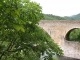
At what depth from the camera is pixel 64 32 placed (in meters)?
22.0

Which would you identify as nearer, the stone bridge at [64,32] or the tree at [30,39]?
the tree at [30,39]

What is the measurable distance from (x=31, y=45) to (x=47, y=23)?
16683mm

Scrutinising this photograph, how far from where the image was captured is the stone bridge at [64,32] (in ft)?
65.5

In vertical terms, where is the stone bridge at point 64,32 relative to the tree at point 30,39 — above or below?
below

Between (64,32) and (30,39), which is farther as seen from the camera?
(64,32)

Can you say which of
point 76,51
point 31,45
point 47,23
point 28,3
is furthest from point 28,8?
point 47,23

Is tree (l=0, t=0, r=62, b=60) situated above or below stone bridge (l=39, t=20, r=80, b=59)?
above

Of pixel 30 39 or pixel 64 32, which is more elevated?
pixel 30 39

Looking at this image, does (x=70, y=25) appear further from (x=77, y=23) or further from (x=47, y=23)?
(x=47, y=23)

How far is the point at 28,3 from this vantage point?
17.6 ft

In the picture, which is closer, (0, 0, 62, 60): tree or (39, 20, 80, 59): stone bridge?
(0, 0, 62, 60): tree

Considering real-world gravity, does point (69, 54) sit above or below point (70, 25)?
below

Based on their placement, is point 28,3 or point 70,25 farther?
point 70,25

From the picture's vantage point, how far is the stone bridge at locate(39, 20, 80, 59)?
19969mm
